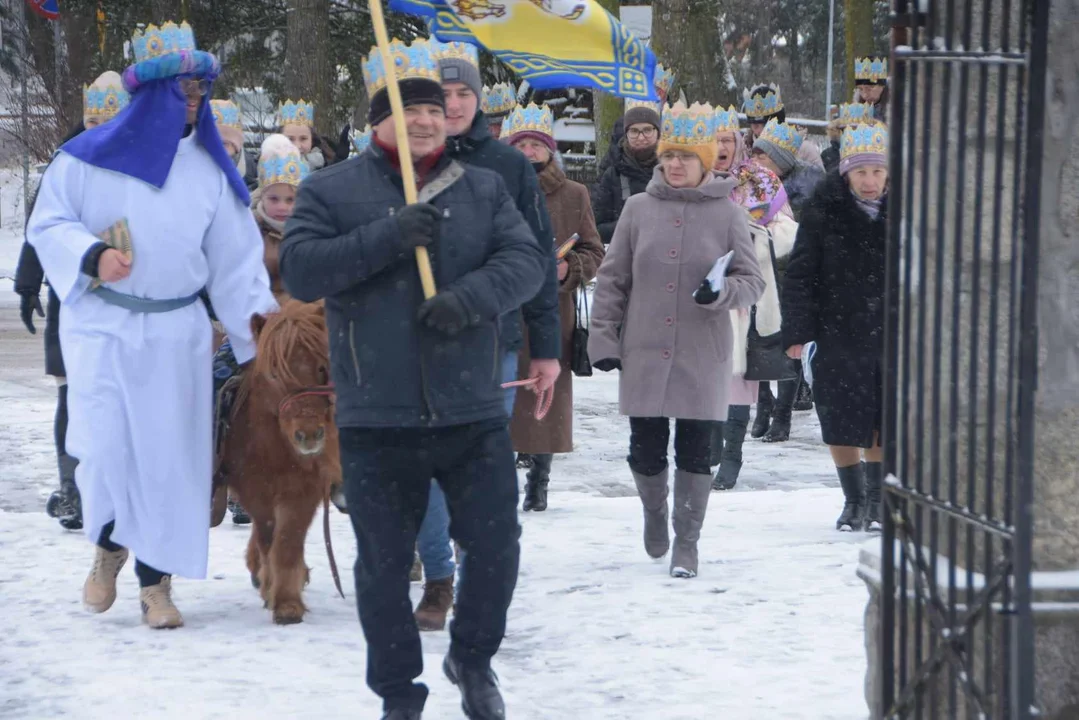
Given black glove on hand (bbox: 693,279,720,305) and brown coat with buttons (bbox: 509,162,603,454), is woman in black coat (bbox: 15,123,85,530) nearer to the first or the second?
brown coat with buttons (bbox: 509,162,603,454)

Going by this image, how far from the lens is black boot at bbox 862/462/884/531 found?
7602 mm

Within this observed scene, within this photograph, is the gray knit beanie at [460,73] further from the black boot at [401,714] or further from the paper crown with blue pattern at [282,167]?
the black boot at [401,714]

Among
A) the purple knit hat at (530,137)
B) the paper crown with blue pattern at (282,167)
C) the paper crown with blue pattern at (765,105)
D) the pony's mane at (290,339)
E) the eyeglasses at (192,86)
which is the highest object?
the paper crown with blue pattern at (765,105)

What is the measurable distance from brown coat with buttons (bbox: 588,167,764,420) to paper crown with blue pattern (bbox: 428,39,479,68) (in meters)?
1.07

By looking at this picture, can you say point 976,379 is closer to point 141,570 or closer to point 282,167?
point 141,570

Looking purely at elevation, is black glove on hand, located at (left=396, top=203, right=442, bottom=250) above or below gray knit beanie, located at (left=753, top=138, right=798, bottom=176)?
below

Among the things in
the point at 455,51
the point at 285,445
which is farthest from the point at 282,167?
the point at 285,445

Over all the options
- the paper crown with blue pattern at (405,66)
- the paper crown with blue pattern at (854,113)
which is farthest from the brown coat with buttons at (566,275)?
the paper crown with blue pattern at (854,113)

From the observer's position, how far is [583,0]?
18.5ft

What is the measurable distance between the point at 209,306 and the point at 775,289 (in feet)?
12.2

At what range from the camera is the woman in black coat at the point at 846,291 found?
721 centimetres

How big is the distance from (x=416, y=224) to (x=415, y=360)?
0.37 m

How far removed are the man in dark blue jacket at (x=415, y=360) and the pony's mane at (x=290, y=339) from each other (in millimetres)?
1007

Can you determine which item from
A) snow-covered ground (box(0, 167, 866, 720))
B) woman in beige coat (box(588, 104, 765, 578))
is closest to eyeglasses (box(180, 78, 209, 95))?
woman in beige coat (box(588, 104, 765, 578))
